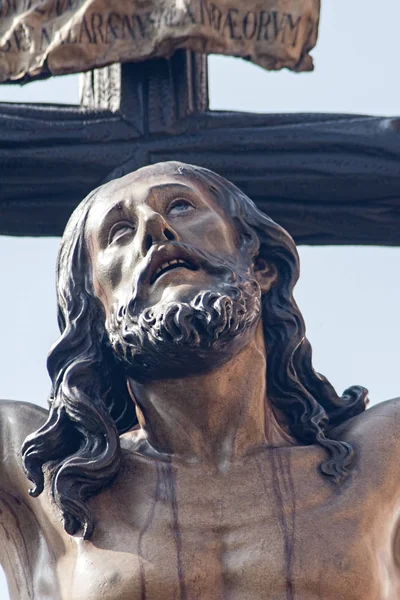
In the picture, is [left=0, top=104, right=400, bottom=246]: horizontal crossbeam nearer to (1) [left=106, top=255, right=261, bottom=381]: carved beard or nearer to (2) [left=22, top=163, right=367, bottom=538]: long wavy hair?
(2) [left=22, top=163, right=367, bottom=538]: long wavy hair

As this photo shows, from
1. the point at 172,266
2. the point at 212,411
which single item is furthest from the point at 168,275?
the point at 212,411

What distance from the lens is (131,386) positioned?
21.6 ft

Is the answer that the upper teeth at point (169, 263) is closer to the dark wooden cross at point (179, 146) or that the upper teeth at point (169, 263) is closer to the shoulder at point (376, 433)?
the shoulder at point (376, 433)

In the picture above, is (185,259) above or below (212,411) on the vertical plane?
above

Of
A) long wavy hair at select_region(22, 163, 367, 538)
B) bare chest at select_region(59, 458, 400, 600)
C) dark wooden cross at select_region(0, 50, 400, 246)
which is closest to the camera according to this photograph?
bare chest at select_region(59, 458, 400, 600)

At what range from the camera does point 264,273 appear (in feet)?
22.1

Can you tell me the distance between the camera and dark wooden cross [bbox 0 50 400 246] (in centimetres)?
736

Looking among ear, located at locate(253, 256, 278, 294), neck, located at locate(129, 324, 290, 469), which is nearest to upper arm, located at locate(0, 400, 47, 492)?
neck, located at locate(129, 324, 290, 469)

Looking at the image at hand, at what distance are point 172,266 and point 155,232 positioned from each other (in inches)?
3.3

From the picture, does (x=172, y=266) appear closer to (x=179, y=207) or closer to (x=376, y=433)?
(x=179, y=207)

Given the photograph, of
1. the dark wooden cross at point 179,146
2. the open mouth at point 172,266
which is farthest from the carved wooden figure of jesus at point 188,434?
the dark wooden cross at point 179,146

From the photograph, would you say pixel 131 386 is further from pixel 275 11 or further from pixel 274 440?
pixel 275 11

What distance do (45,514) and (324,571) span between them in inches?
23.8

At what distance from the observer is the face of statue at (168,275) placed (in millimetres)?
6395
